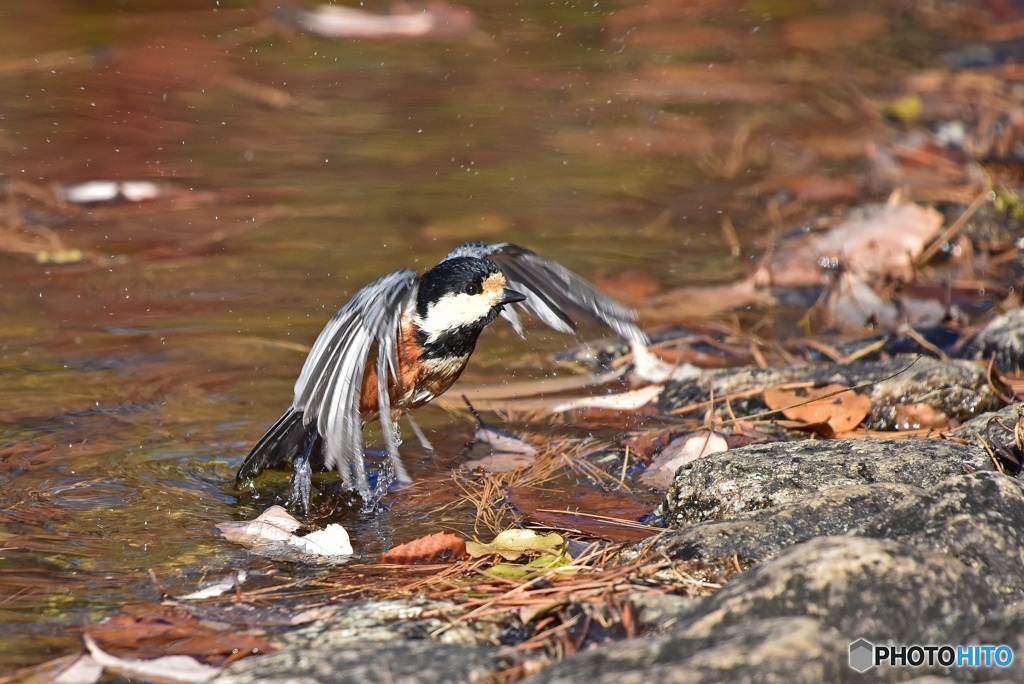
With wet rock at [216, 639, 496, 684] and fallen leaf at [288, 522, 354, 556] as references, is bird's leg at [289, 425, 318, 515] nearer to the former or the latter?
fallen leaf at [288, 522, 354, 556]

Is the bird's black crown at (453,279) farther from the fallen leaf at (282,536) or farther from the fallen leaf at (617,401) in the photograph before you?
the fallen leaf at (282,536)

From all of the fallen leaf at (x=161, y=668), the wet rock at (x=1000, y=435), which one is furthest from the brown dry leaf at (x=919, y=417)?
the fallen leaf at (x=161, y=668)

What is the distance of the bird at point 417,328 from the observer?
3.83 m

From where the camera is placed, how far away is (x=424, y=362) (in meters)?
4.49

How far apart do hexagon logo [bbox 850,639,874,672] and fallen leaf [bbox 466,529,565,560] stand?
3.67 ft

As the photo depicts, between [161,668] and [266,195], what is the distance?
5278 millimetres

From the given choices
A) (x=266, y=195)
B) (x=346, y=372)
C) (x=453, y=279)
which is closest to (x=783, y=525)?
(x=346, y=372)

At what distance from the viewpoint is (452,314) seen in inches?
177

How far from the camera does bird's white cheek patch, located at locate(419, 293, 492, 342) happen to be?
4477 mm

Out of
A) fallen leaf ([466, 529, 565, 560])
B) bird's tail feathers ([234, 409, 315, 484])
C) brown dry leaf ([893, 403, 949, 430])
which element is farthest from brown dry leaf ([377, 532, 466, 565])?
brown dry leaf ([893, 403, 949, 430])

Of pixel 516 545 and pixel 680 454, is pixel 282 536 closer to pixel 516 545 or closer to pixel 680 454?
pixel 516 545

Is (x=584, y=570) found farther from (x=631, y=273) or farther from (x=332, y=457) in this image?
(x=631, y=273)

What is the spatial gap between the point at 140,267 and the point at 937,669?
520cm

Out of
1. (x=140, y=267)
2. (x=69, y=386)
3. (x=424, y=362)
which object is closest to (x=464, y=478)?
(x=424, y=362)
